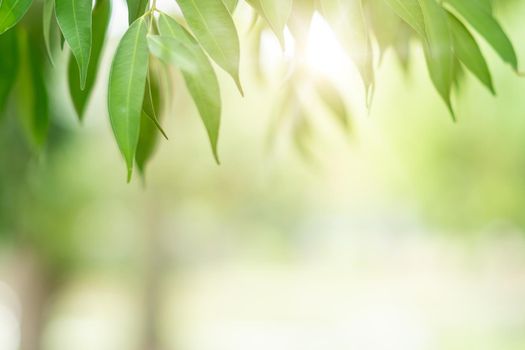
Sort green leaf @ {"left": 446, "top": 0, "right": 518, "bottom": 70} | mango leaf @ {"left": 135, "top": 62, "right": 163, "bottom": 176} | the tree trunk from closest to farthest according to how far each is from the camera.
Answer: green leaf @ {"left": 446, "top": 0, "right": 518, "bottom": 70}, mango leaf @ {"left": 135, "top": 62, "right": 163, "bottom": 176}, the tree trunk

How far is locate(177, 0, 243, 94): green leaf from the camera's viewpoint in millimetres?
676

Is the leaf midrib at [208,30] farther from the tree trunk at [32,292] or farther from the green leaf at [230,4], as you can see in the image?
the tree trunk at [32,292]

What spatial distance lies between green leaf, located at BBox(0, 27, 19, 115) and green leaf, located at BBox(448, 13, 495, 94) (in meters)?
0.56

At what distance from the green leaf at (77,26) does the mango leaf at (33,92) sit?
53 cm

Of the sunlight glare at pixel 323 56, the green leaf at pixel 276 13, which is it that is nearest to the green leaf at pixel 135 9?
the green leaf at pixel 276 13

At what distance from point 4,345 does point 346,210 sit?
357 inches

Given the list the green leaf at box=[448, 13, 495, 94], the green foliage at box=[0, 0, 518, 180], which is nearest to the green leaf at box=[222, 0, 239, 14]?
the green foliage at box=[0, 0, 518, 180]

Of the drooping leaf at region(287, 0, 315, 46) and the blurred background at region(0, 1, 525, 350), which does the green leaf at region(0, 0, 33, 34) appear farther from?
the drooping leaf at region(287, 0, 315, 46)

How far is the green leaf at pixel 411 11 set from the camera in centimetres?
68

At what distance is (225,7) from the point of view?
69cm

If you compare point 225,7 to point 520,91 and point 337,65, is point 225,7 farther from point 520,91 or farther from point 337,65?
point 520,91

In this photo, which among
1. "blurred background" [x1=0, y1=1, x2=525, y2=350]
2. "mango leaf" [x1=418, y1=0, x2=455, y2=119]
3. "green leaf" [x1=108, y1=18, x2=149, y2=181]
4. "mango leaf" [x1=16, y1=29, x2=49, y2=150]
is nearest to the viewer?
"green leaf" [x1=108, y1=18, x2=149, y2=181]

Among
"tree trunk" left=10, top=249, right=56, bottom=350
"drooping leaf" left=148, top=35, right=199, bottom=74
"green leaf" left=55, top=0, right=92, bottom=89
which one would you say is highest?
"green leaf" left=55, top=0, right=92, bottom=89

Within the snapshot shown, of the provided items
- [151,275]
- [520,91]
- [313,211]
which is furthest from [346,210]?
[520,91]
